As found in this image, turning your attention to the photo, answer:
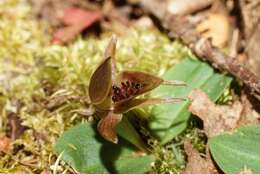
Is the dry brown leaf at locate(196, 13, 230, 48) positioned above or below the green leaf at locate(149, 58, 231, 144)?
above

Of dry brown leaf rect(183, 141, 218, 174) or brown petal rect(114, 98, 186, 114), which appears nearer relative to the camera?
brown petal rect(114, 98, 186, 114)

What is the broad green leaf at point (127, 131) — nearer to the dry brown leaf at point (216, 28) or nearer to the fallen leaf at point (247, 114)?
the fallen leaf at point (247, 114)

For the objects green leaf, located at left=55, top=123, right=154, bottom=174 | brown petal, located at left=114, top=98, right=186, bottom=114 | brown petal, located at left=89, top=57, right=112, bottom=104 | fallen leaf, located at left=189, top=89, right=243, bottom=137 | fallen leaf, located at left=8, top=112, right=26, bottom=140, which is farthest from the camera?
fallen leaf, located at left=8, top=112, right=26, bottom=140

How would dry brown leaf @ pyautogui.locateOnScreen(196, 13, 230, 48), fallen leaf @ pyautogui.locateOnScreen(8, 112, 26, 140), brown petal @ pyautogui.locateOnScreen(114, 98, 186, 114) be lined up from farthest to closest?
dry brown leaf @ pyautogui.locateOnScreen(196, 13, 230, 48), fallen leaf @ pyautogui.locateOnScreen(8, 112, 26, 140), brown petal @ pyautogui.locateOnScreen(114, 98, 186, 114)

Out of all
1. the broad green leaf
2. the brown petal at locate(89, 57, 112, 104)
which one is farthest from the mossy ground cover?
the brown petal at locate(89, 57, 112, 104)

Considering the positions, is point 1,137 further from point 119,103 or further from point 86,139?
point 119,103

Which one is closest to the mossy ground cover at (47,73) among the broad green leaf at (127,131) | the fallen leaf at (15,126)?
the fallen leaf at (15,126)

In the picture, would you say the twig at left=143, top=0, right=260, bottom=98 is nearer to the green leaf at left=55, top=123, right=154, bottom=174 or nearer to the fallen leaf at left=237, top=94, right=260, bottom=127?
the fallen leaf at left=237, top=94, right=260, bottom=127

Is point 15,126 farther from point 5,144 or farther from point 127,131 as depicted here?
point 127,131
